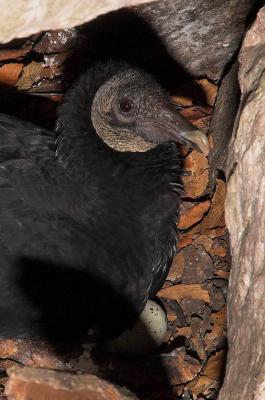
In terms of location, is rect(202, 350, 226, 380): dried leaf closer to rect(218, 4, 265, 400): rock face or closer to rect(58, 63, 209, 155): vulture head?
rect(58, 63, 209, 155): vulture head

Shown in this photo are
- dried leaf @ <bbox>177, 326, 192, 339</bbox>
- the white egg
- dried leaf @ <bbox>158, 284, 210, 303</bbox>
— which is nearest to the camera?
the white egg

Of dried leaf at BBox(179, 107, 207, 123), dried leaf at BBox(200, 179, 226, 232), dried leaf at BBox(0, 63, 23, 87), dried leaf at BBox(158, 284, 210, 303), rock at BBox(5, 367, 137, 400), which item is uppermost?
dried leaf at BBox(179, 107, 207, 123)

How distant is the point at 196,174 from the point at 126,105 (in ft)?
3.73

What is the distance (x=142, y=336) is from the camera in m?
3.93

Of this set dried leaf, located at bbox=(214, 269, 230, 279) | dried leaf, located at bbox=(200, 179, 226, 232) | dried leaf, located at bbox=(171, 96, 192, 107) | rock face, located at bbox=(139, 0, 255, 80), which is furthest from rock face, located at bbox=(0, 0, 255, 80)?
dried leaf, located at bbox=(214, 269, 230, 279)

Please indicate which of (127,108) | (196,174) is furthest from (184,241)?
(127,108)

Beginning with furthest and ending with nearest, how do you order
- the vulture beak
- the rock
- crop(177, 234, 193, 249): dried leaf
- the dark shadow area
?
crop(177, 234, 193, 249): dried leaf, the vulture beak, the dark shadow area, the rock

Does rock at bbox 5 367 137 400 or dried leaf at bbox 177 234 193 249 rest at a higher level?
rock at bbox 5 367 137 400

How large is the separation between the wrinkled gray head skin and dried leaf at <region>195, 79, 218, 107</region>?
126cm

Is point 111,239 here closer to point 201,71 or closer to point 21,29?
point 21,29

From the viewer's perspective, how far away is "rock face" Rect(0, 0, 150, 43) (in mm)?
2096

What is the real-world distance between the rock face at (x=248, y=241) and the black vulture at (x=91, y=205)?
1086 mm

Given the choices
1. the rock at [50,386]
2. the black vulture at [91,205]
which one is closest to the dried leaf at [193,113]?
the black vulture at [91,205]

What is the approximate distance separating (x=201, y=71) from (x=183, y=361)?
209cm
